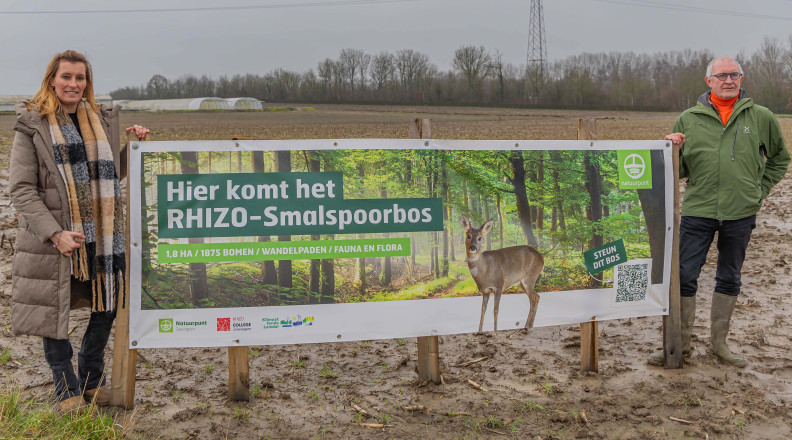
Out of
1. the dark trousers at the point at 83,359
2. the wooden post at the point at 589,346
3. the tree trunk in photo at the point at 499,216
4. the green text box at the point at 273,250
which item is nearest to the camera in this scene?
the dark trousers at the point at 83,359

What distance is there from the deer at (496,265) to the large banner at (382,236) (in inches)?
0.5

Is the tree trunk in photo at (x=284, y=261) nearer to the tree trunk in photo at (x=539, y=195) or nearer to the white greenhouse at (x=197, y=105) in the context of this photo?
the tree trunk in photo at (x=539, y=195)

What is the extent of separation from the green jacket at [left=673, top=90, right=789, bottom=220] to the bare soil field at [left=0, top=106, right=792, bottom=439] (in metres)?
1.35

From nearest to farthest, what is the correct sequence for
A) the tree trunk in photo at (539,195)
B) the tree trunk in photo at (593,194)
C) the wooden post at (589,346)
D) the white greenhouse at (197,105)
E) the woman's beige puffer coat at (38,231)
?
the woman's beige puffer coat at (38,231) → the tree trunk in photo at (539,195) → the tree trunk in photo at (593,194) → the wooden post at (589,346) → the white greenhouse at (197,105)

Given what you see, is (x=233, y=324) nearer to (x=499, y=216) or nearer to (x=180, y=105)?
(x=499, y=216)

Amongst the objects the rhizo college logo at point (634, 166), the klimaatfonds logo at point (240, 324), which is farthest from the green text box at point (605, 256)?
the klimaatfonds logo at point (240, 324)

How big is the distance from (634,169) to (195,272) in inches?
134

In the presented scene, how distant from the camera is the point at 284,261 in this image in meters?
4.44

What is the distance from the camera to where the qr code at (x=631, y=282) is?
519 cm

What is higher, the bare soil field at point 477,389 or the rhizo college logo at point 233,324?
the rhizo college logo at point 233,324

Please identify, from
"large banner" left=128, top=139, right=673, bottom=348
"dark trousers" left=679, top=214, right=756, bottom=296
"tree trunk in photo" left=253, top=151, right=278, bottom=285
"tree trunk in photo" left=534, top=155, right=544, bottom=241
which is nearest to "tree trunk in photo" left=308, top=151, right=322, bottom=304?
"large banner" left=128, top=139, right=673, bottom=348

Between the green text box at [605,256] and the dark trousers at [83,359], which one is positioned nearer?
the dark trousers at [83,359]

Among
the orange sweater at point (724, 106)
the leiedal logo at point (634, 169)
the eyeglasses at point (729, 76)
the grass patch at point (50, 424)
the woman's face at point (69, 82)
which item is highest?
the eyeglasses at point (729, 76)

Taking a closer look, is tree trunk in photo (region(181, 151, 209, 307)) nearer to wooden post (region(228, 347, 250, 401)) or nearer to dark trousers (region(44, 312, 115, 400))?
wooden post (region(228, 347, 250, 401))
